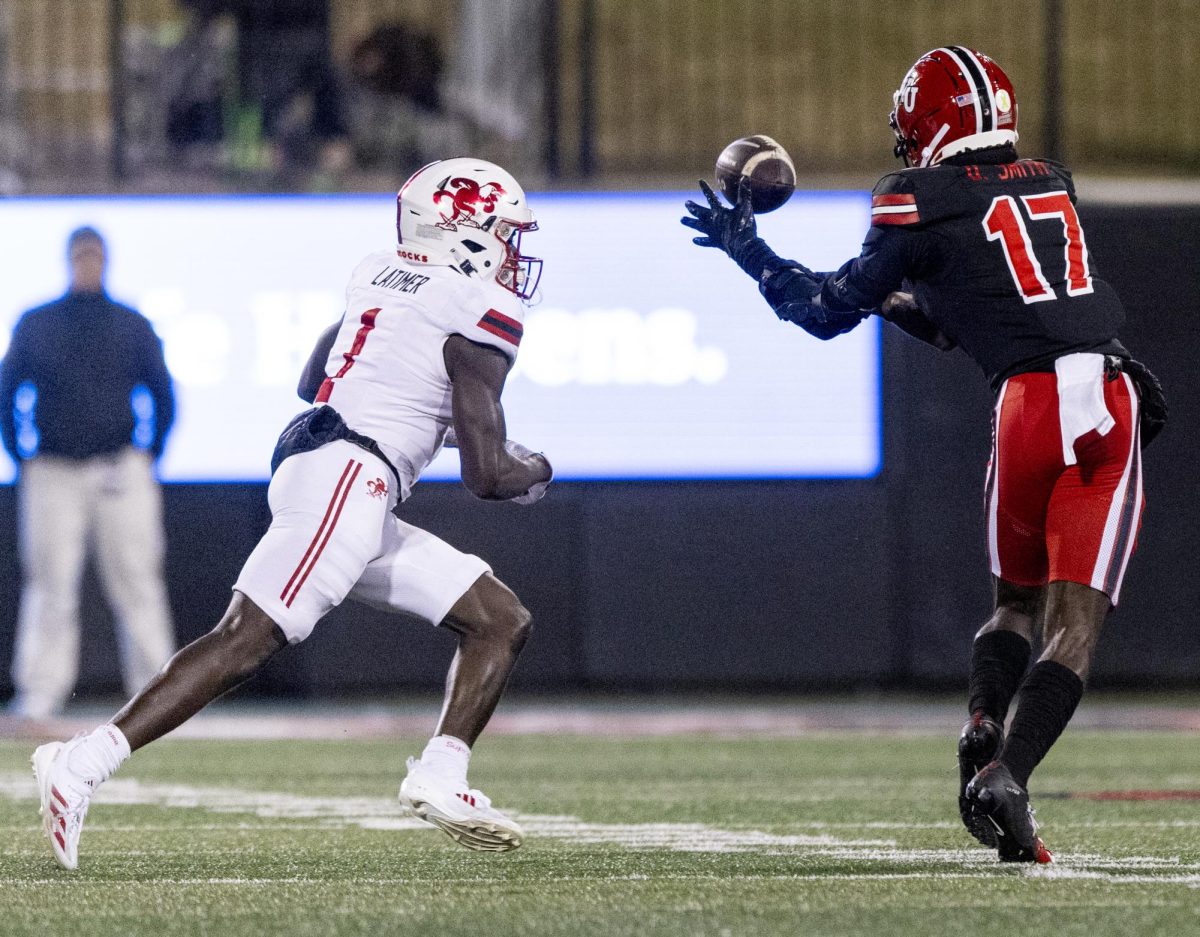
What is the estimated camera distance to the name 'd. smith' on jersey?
4.89 meters

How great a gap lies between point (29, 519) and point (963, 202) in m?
5.92

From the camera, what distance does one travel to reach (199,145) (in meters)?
11.7

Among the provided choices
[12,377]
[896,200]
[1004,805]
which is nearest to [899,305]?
[896,200]

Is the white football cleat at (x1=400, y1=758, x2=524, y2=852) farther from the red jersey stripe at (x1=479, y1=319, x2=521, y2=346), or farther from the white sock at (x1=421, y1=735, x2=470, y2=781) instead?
the red jersey stripe at (x1=479, y1=319, x2=521, y2=346)

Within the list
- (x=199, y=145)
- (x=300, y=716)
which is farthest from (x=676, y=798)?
(x=199, y=145)

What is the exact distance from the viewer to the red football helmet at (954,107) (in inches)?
193

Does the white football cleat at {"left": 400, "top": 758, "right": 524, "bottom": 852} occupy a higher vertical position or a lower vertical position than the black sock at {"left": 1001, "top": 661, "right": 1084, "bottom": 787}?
lower

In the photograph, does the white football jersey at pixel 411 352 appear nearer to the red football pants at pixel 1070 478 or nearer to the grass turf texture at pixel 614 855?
the grass turf texture at pixel 614 855

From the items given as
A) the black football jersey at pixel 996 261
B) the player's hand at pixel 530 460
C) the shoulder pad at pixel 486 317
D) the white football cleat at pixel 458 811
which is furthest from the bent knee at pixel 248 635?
the black football jersey at pixel 996 261

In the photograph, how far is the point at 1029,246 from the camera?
480cm

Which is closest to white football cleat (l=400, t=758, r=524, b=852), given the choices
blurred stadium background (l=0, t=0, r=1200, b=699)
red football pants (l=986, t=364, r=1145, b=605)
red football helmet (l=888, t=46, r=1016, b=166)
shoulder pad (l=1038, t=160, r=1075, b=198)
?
red football pants (l=986, t=364, r=1145, b=605)

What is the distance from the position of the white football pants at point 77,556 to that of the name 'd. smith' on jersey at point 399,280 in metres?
4.86

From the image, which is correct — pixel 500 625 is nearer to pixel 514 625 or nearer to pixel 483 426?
pixel 514 625

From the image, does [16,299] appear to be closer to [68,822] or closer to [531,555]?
[531,555]
